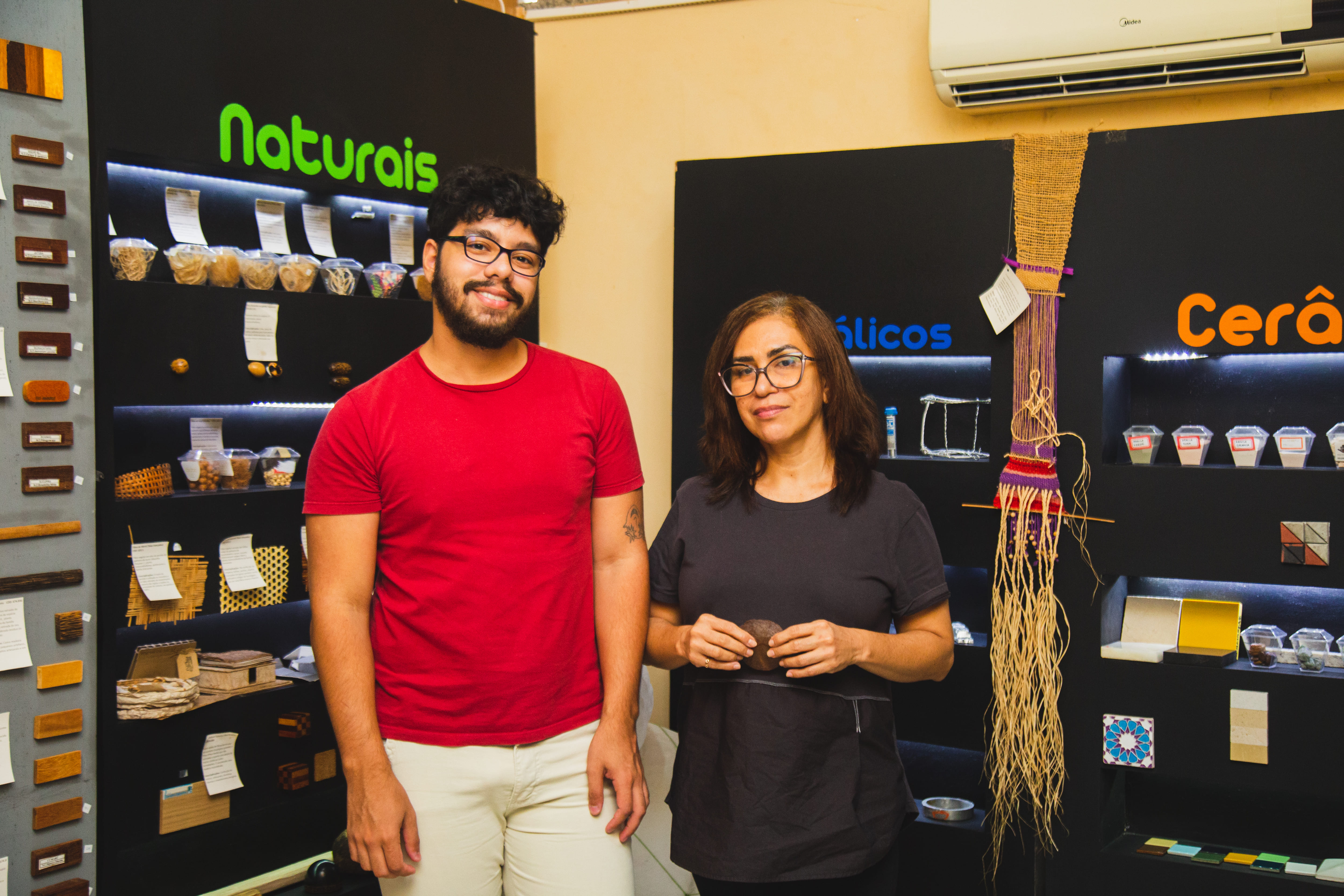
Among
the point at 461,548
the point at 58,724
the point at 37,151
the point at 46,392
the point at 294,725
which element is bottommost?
the point at 294,725

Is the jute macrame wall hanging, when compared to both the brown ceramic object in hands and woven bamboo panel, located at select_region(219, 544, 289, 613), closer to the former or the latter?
the brown ceramic object in hands

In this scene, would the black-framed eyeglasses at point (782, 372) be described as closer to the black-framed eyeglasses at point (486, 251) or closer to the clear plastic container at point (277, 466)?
the black-framed eyeglasses at point (486, 251)

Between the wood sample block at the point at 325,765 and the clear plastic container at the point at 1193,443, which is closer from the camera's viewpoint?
the clear plastic container at the point at 1193,443

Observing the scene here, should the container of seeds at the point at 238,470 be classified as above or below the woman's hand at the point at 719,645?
above

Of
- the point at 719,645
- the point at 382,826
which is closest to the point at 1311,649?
the point at 719,645

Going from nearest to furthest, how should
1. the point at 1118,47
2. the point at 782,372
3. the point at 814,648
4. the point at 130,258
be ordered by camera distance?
1. the point at 814,648
2. the point at 782,372
3. the point at 130,258
4. the point at 1118,47

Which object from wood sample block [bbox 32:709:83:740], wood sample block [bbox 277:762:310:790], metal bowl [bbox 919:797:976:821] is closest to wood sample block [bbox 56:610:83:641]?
wood sample block [bbox 32:709:83:740]

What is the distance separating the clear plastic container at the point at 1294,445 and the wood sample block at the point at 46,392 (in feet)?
10.8

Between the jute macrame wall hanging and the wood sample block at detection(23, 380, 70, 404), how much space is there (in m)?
2.57

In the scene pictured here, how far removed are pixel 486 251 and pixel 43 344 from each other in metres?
1.51

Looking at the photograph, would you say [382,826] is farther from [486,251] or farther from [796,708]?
[486,251]

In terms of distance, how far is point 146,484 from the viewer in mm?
2875

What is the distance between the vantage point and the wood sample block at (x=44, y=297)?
2.54 m

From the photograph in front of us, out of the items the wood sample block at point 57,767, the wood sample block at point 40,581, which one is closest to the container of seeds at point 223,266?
the wood sample block at point 40,581
